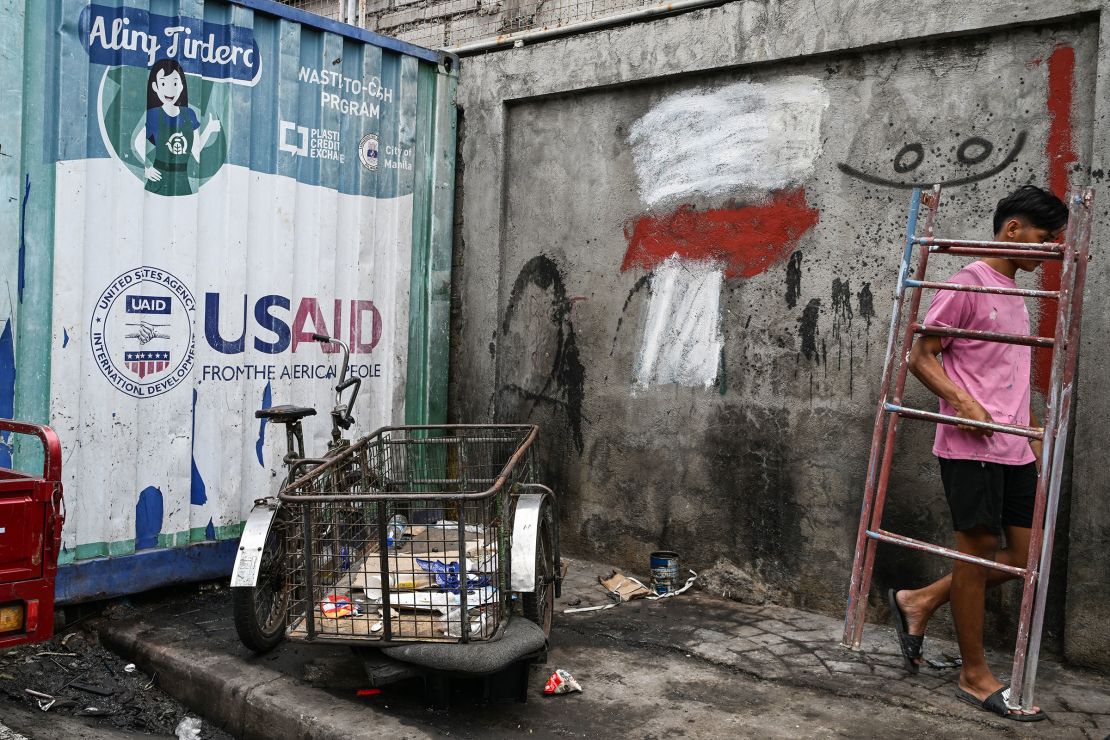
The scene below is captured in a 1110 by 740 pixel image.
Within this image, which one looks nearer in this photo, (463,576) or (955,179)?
(463,576)

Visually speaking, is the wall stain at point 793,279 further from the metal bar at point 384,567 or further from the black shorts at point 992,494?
the metal bar at point 384,567

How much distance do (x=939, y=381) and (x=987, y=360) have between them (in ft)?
0.70

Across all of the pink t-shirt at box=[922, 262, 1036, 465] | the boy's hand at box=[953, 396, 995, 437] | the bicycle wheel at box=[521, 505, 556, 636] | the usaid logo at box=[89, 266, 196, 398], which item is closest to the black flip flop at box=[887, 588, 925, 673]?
the pink t-shirt at box=[922, 262, 1036, 465]

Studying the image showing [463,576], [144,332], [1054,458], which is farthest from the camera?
[144,332]

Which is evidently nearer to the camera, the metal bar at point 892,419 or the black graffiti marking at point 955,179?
the metal bar at point 892,419

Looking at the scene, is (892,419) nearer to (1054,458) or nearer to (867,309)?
(1054,458)

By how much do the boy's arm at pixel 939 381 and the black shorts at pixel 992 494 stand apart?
16cm

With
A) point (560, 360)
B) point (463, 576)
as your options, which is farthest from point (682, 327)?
point (463, 576)

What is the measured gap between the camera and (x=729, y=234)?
5281 mm

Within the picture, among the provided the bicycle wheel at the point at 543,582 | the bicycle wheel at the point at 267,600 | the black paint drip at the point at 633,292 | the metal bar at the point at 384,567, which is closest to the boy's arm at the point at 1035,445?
the bicycle wheel at the point at 543,582

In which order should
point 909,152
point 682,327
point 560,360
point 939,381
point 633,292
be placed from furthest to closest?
point 560,360, point 633,292, point 682,327, point 909,152, point 939,381

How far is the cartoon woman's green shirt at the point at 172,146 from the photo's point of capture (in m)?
4.91

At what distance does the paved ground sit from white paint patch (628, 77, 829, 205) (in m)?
2.35

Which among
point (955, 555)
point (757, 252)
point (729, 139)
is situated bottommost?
point (955, 555)
